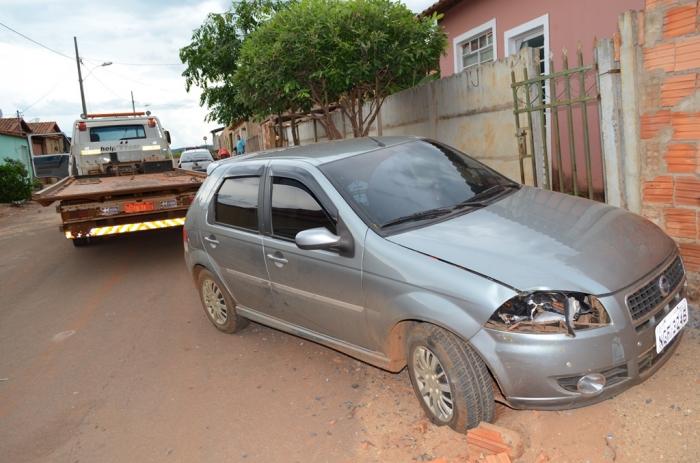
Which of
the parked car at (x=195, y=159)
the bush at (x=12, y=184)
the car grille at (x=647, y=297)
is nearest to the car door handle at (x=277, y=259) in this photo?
the car grille at (x=647, y=297)

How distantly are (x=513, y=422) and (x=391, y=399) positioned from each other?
0.84 metres

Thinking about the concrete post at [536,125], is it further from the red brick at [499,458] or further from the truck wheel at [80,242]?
the truck wheel at [80,242]

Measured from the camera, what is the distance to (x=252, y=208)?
14.2 ft

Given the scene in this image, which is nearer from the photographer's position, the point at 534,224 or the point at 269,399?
the point at 534,224

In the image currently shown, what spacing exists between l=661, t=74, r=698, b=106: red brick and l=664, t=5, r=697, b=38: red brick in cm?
34

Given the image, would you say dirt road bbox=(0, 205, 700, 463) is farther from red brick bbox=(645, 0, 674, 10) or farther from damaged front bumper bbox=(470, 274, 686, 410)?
red brick bbox=(645, 0, 674, 10)

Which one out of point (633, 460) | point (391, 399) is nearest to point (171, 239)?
point (391, 399)

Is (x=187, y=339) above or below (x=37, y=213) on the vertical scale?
below

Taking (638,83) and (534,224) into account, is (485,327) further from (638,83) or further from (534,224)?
(638,83)

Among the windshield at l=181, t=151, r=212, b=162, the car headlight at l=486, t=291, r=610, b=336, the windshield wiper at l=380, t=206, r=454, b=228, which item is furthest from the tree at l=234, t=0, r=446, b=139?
the windshield at l=181, t=151, r=212, b=162

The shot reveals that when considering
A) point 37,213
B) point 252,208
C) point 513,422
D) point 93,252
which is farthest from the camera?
point 37,213

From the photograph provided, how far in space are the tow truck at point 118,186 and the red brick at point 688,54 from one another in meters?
6.48

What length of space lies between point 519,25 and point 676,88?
586 cm

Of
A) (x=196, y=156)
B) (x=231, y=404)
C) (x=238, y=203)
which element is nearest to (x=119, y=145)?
(x=238, y=203)
